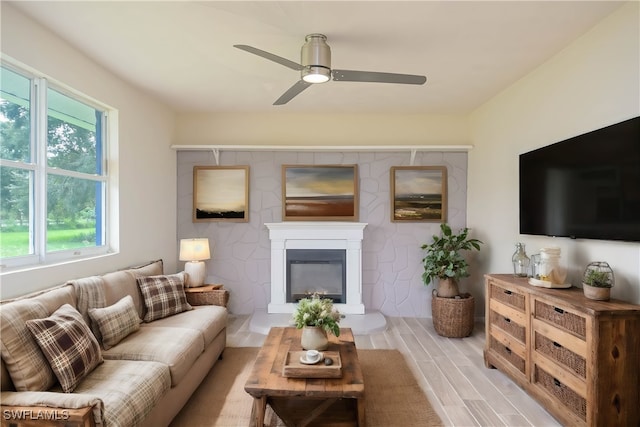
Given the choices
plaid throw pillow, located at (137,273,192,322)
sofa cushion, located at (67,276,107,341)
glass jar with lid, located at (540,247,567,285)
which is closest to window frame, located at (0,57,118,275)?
sofa cushion, located at (67,276,107,341)

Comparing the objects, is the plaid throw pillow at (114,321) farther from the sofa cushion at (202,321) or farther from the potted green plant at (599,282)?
the potted green plant at (599,282)

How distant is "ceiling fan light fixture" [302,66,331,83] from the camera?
229 centimetres

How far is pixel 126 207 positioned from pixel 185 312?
4.13 ft

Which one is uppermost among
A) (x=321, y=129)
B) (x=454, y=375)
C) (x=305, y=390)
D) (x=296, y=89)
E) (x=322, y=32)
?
(x=322, y=32)

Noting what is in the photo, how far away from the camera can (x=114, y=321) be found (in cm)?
241

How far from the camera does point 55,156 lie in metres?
2.70

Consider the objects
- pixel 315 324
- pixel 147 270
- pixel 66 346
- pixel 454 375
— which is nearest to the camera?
pixel 66 346

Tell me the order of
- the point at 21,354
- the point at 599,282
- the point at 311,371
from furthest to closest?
1. the point at 599,282
2. the point at 311,371
3. the point at 21,354

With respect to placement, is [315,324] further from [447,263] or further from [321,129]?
[321,129]

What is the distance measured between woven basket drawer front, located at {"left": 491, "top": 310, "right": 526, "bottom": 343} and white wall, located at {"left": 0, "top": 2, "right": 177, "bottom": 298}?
3559mm

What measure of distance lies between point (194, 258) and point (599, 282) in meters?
3.61

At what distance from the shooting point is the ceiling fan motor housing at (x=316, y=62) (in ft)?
7.55

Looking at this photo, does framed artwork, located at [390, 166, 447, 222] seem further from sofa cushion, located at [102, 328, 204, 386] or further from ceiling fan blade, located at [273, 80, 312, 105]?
sofa cushion, located at [102, 328, 204, 386]

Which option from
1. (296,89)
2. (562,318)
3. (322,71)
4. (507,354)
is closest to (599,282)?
(562,318)
